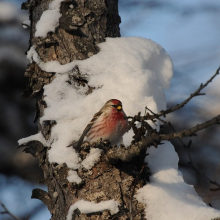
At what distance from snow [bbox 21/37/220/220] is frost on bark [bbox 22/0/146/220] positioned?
2.0 inches

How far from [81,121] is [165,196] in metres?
0.78

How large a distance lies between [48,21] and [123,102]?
889 mm

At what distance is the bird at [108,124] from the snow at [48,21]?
2.54 feet

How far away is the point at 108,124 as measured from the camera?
3.49m

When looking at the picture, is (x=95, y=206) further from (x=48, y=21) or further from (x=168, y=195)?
(x=48, y=21)

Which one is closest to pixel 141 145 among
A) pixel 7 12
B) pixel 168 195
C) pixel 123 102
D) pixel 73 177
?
pixel 168 195

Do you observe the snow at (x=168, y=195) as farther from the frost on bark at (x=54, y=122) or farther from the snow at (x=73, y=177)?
the snow at (x=73, y=177)

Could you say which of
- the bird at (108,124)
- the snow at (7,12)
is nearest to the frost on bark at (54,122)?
the bird at (108,124)

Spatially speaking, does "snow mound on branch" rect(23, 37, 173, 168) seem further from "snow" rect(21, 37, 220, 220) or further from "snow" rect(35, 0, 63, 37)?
"snow" rect(35, 0, 63, 37)

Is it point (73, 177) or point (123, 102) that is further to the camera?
point (123, 102)

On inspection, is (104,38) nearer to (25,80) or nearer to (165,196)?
(165,196)

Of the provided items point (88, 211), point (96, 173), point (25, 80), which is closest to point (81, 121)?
point (96, 173)

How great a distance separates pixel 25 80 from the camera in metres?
5.18

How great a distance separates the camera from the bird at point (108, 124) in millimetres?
3279
